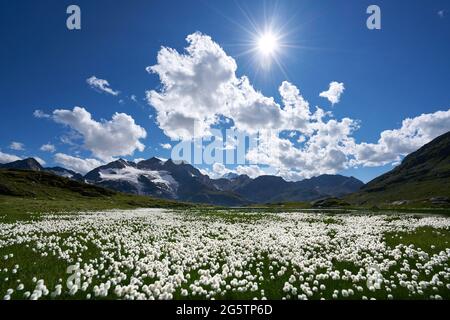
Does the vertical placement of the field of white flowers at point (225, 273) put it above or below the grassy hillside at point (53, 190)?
below

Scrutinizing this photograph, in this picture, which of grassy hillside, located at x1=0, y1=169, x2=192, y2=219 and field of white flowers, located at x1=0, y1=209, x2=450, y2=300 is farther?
grassy hillside, located at x1=0, y1=169, x2=192, y2=219

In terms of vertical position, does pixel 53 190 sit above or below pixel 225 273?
above

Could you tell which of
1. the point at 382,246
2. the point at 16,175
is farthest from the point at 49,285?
the point at 16,175

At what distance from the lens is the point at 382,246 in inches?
588

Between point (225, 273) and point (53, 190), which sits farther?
point (53, 190)

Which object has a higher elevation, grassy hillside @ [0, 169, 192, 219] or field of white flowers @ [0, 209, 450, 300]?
grassy hillside @ [0, 169, 192, 219]

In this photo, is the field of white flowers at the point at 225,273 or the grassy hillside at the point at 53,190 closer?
the field of white flowers at the point at 225,273

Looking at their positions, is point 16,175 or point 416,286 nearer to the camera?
point 416,286
